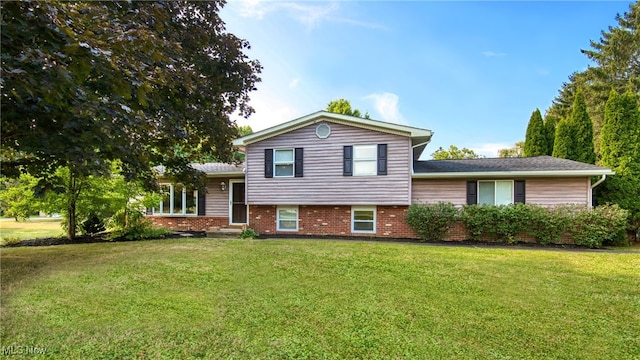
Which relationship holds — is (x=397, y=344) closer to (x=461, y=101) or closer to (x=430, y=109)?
(x=461, y=101)

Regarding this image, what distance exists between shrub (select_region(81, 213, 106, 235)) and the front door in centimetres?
552

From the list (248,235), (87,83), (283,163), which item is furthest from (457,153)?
(87,83)

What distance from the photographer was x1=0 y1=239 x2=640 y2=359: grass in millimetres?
3275

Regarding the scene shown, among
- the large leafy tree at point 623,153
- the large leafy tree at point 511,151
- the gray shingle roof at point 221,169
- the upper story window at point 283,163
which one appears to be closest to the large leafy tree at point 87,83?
the upper story window at point 283,163

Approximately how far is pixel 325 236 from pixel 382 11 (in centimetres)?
838

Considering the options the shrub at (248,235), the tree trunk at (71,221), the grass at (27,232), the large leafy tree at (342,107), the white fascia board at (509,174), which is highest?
the large leafy tree at (342,107)

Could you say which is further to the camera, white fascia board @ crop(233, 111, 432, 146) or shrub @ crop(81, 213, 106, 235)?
shrub @ crop(81, 213, 106, 235)

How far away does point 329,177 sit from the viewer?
1243 centimetres

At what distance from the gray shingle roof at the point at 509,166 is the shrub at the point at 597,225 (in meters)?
1.38

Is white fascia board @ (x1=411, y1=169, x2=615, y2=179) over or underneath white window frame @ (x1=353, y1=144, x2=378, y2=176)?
underneath

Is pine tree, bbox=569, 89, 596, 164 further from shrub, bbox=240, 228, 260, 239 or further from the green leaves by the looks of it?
shrub, bbox=240, 228, 260, 239

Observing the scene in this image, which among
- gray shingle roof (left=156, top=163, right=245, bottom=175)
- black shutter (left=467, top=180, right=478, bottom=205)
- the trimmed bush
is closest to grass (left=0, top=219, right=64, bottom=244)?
gray shingle roof (left=156, top=163, right=245, bottom=175)

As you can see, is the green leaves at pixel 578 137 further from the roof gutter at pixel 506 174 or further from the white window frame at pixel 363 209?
the white window frame at pixel 363 209

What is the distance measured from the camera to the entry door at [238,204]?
579 inches
